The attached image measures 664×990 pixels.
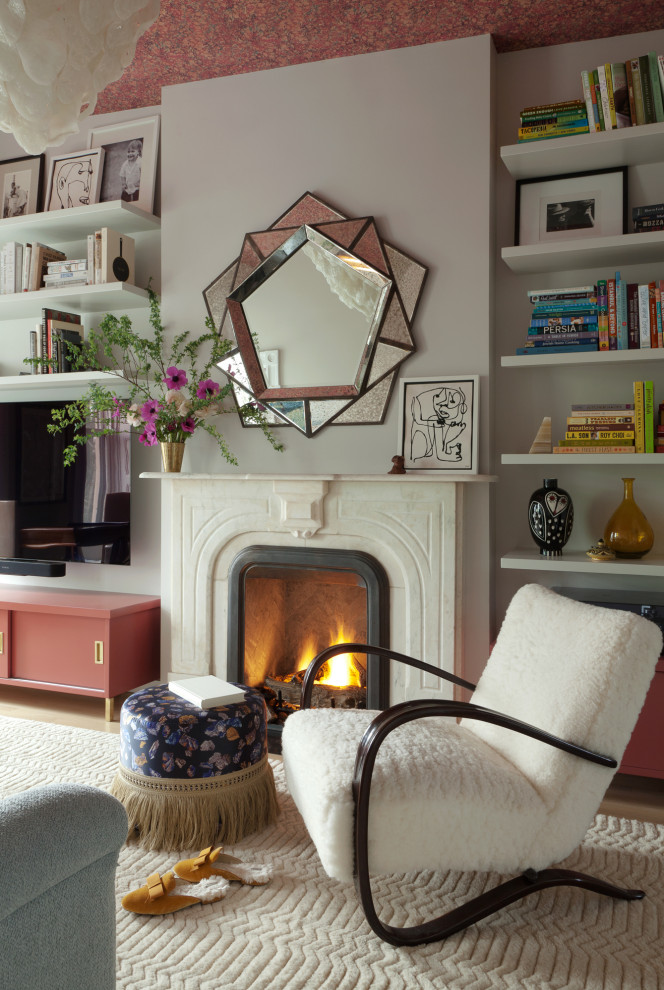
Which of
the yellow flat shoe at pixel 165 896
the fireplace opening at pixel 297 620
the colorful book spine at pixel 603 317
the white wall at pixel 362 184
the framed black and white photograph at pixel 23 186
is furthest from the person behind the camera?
the framed black and white photograph at pixel 23 186

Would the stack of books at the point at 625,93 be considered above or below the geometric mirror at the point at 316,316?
above

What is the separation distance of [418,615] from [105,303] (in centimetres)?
217

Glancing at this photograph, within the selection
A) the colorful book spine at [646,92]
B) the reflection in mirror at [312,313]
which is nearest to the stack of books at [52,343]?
the reflection in mirror at [312,313]

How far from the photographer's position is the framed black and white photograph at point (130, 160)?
382 cm

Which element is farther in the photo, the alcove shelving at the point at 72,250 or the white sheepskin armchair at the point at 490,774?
the alcove shelving at the point at 72,250

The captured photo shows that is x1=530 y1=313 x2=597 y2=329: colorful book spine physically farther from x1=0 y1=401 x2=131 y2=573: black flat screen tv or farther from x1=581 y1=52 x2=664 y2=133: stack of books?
x1=0 y1=401 x2=131 y2=573: black flat screen tv

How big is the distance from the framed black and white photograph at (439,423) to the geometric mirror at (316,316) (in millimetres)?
122

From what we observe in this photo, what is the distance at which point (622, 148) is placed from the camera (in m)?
2.88

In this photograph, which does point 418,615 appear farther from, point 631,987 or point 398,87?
point 398,87

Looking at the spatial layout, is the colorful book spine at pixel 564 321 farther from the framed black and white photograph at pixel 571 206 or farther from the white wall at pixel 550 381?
the framed black and white photograph at pixel 571 206

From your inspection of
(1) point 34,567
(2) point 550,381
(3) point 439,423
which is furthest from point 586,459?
(1) point 34,567

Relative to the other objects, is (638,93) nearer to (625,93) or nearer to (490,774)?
(625,93)

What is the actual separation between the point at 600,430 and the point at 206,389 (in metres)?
1.62

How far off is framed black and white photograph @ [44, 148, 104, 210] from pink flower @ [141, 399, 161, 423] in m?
1.22
